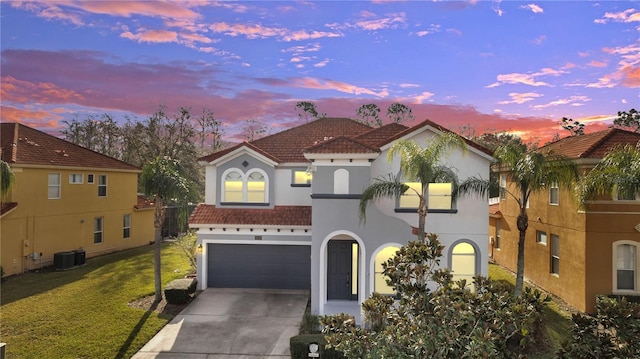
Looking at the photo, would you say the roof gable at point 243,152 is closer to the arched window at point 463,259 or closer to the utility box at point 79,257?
the arched window at point 463,259

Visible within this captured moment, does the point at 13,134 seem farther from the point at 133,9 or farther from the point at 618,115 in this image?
the point at 618,115

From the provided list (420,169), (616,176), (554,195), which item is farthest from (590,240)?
(420,169)

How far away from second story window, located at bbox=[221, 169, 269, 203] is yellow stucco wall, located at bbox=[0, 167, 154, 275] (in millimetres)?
11421

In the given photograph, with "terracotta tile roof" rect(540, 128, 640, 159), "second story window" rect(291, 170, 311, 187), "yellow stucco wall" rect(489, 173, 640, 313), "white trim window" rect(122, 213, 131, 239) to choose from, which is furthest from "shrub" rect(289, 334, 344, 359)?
"white trim window" rect(122, 213, 131, 239)

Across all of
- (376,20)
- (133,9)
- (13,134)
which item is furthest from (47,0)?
(376,20)

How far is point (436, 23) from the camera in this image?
16672mm

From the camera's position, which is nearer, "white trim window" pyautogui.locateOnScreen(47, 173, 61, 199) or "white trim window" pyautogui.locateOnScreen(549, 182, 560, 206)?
"white trim window" pyautogui.locateOnScreen(549, 182, 560, 206)

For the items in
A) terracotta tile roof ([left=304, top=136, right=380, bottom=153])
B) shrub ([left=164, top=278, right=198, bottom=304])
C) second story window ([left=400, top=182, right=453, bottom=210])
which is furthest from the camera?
shrub ([left=164, top=278, right=198, bottom=304])

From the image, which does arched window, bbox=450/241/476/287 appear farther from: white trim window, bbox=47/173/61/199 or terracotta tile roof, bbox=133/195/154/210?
terracotta tile roof, bbox=133/195/154/210

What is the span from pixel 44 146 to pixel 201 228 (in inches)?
539

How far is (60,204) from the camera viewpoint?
21828 mm

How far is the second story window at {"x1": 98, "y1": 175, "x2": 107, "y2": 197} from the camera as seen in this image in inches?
971

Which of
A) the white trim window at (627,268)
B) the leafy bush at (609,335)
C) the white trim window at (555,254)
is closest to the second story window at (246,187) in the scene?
the white trim window at (555,254)

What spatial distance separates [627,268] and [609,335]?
14517 millimetres
